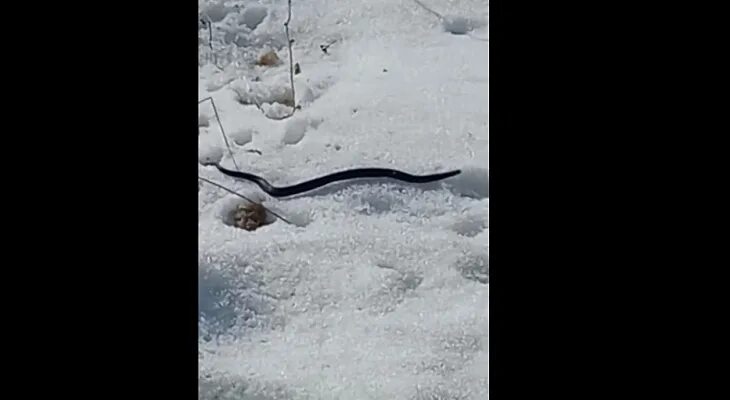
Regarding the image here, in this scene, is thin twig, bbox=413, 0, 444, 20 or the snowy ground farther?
thin twig, bbox=413, 0, 444, 20

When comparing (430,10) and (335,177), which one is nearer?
(335,177)

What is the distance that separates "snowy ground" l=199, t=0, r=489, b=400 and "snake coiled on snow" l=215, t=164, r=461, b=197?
0.01 meters

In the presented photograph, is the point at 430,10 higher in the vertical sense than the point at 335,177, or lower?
higher

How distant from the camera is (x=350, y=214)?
1248 mm

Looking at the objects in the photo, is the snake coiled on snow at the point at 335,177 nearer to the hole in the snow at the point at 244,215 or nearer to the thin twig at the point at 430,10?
the hole in the snow at the point at 244,215

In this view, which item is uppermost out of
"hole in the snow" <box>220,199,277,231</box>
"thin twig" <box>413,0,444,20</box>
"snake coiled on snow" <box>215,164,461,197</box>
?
"thin twig" <box>413,0,444,20</box>

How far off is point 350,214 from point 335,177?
7 centimetres

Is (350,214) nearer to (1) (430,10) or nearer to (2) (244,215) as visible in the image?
(2) (244,215)

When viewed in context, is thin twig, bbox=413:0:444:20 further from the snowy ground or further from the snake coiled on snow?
the snake coiled on snow

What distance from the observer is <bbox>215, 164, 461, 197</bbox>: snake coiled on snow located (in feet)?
4.21

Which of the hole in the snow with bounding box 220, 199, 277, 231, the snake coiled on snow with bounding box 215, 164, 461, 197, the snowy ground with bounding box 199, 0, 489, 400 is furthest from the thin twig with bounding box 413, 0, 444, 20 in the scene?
the hole in the snow with bounding box 220, 199, 277, 231

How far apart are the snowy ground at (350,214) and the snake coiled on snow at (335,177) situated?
11 millimetres

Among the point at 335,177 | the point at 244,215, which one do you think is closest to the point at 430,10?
the point at 335,177
